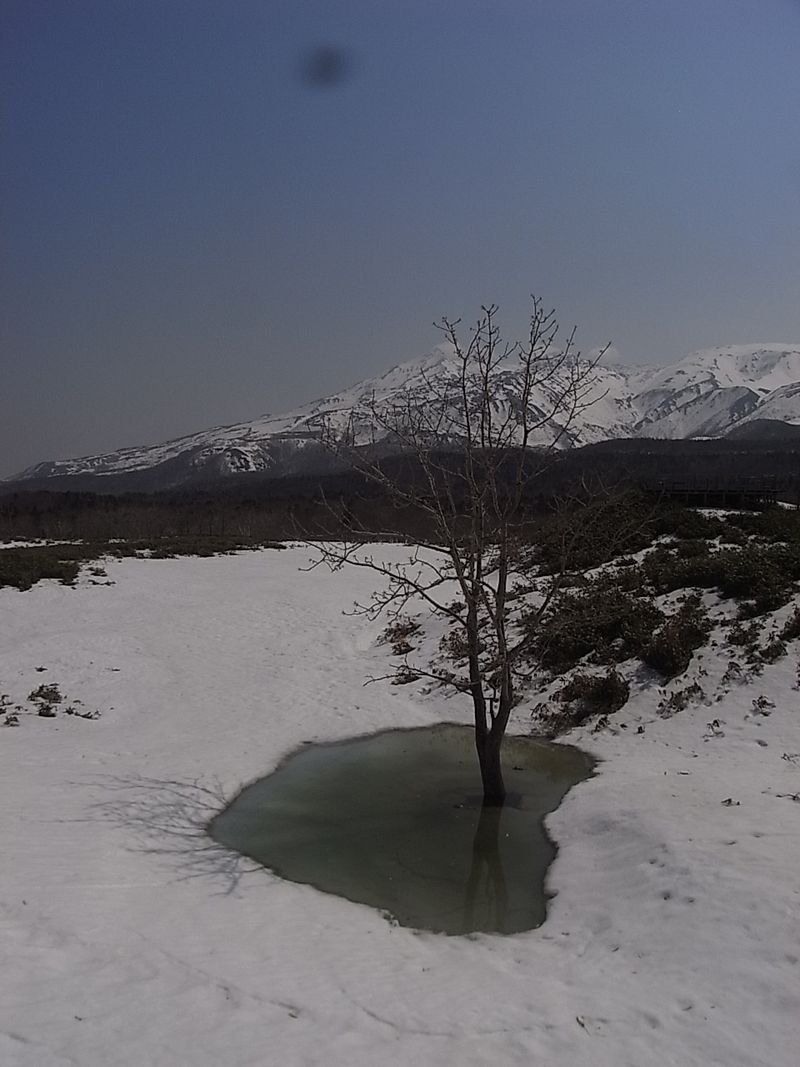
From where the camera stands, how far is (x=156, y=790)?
447 inches

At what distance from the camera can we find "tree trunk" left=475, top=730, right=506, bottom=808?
11.3m

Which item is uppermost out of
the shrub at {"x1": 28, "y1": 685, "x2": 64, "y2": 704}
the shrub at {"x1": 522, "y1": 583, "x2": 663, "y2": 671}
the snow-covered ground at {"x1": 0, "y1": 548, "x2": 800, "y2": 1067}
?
the shrub at {"x1": 522, "y1": 583, "x2": 663, "y2": 671}

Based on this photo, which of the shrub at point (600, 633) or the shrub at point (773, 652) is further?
the shrub at point (600, 633)

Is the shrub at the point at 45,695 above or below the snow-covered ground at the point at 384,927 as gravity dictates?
above

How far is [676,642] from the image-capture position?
15312 mm

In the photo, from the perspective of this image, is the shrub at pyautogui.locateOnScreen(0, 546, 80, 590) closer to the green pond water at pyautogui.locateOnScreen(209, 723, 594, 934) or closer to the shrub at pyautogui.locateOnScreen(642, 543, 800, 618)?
the green pond water at pyautogui.locateOnScreen(209, 723, 594, 934)

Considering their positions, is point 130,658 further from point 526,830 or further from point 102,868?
point 526,830

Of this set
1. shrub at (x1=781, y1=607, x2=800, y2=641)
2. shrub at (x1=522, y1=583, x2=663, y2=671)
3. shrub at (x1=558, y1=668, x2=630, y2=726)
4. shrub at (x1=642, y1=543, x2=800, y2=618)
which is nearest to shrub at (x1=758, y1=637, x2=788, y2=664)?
shrub at (x1=781, y1=607, x2=800, y2=641)

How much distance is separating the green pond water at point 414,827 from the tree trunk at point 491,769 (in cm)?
19

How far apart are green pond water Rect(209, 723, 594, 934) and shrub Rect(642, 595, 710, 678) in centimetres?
308

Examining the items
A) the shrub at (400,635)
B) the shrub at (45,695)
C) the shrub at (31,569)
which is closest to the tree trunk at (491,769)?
the shrub at (400,635)

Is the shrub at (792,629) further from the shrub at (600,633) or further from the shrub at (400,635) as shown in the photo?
the shrub at (400,635)

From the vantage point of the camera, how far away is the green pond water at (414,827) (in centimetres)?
→ 847

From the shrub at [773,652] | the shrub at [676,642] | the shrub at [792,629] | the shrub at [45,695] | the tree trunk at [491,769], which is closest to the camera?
the tree trunk at [491,769]
